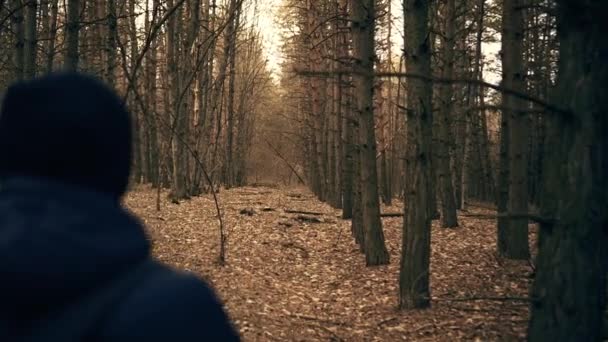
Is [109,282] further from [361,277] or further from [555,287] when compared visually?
[361,277]

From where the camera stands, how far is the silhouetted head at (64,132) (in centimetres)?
133

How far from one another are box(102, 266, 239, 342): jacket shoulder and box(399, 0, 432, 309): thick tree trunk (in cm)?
667

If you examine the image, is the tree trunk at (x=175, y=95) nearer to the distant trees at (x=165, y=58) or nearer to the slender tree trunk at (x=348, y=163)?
the distant trees at (x=165, y=58)

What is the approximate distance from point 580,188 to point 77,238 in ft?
9.65

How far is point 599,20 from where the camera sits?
10.4 feet

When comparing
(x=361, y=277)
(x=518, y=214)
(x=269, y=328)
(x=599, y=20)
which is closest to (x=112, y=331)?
(x=518, y=214)

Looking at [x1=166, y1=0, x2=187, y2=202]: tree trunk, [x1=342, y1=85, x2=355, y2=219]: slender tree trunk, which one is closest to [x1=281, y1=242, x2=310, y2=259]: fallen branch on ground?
[x1=342, y1=85, x2=355, y2=219]: slender tree trunk

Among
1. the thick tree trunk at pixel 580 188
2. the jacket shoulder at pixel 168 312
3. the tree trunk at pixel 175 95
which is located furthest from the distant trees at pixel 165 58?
the jacket shoulder at pixel 168 312

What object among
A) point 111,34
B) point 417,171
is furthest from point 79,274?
point 111,34

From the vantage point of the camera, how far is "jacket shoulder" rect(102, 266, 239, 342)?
118 centimetres

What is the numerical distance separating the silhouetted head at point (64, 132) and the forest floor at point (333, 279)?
8.70 ft

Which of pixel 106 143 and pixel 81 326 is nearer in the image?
pixel 81 326

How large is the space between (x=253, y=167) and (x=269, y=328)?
147ft

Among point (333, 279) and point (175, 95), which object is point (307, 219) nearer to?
point (175, 95)
